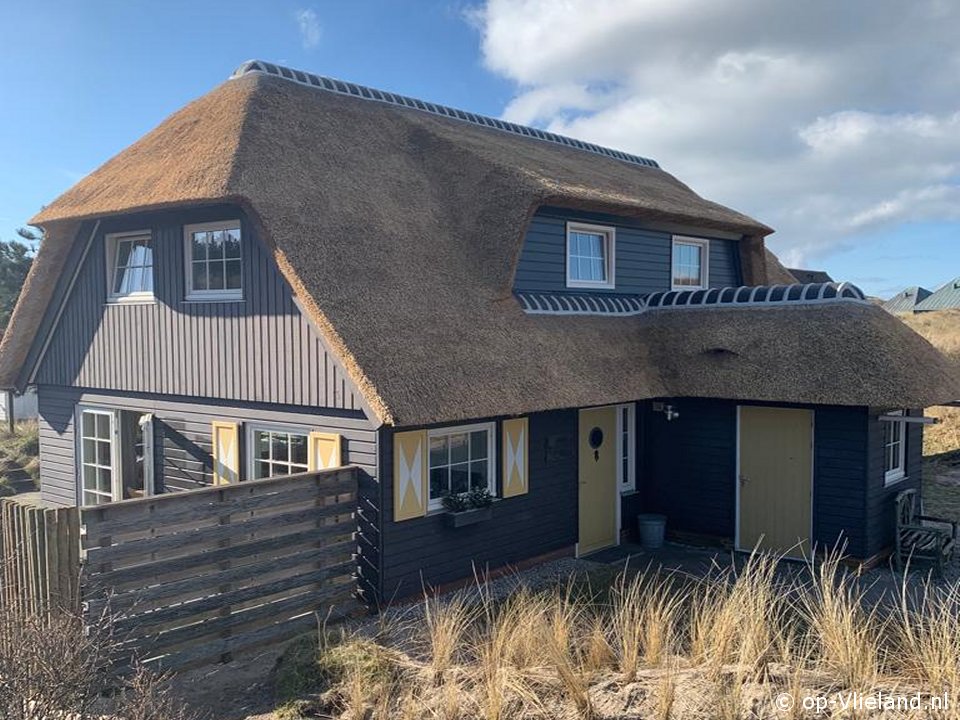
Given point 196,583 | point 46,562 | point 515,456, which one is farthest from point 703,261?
point 46,562

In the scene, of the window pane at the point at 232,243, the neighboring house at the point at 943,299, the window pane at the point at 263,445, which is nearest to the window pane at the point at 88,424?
the window pane at the point at 263,445

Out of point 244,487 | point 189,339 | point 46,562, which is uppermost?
point 189,339

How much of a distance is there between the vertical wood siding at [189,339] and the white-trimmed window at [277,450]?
1.29 feet

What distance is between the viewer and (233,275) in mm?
9617

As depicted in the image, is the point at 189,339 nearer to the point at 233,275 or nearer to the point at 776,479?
the point at 233,275

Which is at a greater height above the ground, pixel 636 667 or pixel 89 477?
pixel 89 477

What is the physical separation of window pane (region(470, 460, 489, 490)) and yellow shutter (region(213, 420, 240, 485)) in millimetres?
2766

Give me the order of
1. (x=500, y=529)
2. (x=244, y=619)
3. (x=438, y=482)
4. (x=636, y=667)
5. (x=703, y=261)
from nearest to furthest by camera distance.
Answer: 1. (x=636, y=667)
2. (x=244, y=619)
3. (x=438, y=482)
4. (x=500, y=529)
5. (x=703, y=261)

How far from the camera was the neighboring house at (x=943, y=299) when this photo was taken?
160 feet

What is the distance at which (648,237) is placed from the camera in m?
12.6

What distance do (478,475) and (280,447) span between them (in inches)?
90.2

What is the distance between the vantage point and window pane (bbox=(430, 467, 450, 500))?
874 centimetres

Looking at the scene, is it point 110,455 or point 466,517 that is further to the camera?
point 110,455

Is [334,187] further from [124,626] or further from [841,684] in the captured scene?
[841,684]
